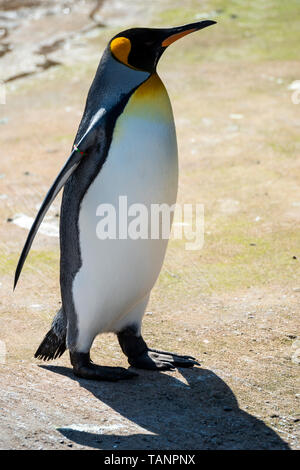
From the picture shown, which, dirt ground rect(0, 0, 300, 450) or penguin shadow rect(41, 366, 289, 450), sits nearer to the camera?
penguin shadow rect(41, 366, 289, 450)

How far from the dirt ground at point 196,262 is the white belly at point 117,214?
13.9 inches

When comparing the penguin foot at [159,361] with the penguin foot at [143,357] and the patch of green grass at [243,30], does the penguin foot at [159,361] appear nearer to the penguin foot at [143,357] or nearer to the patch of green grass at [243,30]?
the penguin foot at [143,357]

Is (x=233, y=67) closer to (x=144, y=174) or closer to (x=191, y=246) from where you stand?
(x=191, y=246)

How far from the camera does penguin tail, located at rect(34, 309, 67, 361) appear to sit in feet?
11.6

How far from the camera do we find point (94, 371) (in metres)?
3.41

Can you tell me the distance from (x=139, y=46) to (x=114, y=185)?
61 cm

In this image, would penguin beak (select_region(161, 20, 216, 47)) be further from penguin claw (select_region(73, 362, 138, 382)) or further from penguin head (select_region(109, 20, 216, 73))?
penguin claw (select_region(73, 362, 138, 382))

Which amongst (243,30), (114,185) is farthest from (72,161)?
(243,30)

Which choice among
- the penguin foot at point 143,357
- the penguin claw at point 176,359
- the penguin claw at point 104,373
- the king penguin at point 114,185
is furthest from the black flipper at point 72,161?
the penguin claw at point 176,359

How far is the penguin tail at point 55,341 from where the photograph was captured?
3.54m

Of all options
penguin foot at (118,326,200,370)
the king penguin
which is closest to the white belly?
the king penguin

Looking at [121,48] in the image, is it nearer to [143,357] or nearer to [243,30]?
[143,357]

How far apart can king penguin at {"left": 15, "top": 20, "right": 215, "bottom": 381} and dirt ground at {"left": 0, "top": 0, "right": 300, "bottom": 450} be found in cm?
28

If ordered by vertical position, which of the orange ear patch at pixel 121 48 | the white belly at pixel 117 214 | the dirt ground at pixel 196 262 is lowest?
the dirt ground at pixel 196 262
